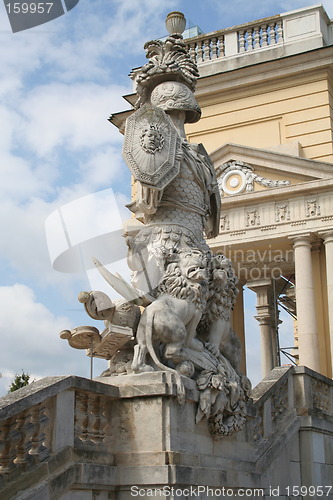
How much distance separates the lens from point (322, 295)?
20094mm

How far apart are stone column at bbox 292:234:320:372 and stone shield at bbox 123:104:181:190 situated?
40.6ft

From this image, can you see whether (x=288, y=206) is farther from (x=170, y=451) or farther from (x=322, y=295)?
(x=170, y=451)

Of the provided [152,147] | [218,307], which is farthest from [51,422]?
[152,147]

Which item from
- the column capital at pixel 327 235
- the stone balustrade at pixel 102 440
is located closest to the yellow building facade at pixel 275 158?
the column capital at pixel 327 235

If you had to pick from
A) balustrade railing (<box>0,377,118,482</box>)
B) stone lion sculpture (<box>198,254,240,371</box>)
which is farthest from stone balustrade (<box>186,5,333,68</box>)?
balustrade railing (<box>0,377,118,482</box>)

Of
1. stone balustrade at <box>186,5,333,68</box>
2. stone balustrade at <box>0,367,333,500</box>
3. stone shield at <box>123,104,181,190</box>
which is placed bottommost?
stone balustrade at <box>0,367,333,500</box>

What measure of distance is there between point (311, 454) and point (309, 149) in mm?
14088

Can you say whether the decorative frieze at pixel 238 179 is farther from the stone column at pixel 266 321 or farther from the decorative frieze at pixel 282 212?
the stone column at pixel 266 321

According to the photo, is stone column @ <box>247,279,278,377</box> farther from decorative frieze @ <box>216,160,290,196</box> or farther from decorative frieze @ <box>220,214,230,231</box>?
decorative frieze @ <box>216,160,290,196</box>

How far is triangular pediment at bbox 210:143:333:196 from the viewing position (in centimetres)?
1906

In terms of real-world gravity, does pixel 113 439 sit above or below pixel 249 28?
below

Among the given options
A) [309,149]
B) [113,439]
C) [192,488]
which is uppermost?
[309,149]

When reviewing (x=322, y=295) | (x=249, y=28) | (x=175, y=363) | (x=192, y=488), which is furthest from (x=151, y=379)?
(x=249, y=28)

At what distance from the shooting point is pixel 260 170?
19938mm
